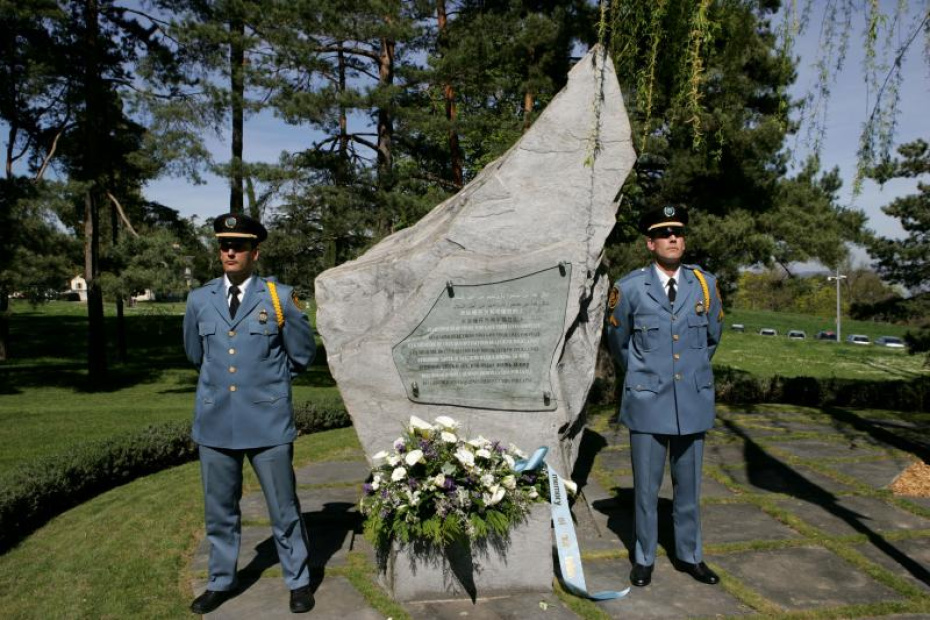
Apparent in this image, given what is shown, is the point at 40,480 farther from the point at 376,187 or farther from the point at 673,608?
the point at 376,187

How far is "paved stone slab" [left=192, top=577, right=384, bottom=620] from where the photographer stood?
145 inches

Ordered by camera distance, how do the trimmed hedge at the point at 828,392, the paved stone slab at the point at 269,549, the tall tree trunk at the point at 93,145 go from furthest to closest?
1. the tall tree trunk at the point at 93,145
2. the trimmed hedge at the point at 828,392
3. the paved stone slab at the point at 269,549

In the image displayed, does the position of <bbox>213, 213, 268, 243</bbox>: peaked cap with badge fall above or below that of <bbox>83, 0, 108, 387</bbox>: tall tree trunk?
below

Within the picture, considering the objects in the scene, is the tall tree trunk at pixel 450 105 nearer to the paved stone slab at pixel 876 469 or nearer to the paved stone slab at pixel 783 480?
the paved stone slab at pixel 783 480

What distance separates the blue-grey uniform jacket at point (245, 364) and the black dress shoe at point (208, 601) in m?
0.83

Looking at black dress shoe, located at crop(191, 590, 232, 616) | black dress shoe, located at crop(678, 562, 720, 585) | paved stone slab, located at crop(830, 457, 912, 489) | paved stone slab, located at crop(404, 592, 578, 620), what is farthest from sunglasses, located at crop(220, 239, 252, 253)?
paved stone slab, located at crop(830, 457, 912, 489)

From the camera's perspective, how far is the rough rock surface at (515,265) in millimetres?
4457

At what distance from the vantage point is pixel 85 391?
16906 millimetres

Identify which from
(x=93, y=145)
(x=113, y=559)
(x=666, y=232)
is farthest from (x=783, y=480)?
(x=93, y=145)

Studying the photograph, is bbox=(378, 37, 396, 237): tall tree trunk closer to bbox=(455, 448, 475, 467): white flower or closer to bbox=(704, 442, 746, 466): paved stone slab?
bbox=(704, 442, 746, 466): paved stone slab

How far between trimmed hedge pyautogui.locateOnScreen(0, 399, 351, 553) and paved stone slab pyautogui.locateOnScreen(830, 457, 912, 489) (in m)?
6.76

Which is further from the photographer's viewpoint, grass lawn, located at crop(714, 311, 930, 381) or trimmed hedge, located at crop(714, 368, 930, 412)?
grass lawn, located at crop(714, 311, 930, 381)

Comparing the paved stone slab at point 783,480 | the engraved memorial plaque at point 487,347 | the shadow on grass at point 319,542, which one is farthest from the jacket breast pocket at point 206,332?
the paved stone slab at point 783,480

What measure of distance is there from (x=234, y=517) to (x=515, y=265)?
2251mm
